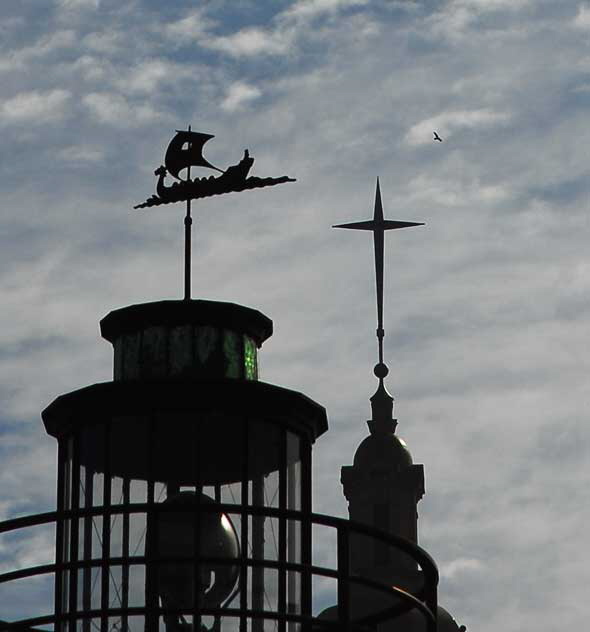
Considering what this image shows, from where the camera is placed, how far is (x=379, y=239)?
109 m

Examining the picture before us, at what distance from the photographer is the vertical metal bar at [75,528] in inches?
869

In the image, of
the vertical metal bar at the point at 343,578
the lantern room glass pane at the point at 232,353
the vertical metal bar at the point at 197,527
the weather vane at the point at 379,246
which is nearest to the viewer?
the vertical metal bar at the point at 343,578

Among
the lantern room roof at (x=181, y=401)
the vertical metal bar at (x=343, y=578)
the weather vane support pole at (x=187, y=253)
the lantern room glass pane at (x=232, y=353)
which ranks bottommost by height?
the vertical metal bar at (x=343, y=578)

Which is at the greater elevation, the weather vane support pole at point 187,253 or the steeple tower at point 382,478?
the steeple tower at point 382,478

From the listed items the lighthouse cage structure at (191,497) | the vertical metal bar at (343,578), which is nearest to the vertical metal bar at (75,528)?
the lighthouse cage structure at (191,497)

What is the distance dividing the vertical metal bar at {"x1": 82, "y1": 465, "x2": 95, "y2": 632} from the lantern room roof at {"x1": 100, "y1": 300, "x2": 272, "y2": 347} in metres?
1.33

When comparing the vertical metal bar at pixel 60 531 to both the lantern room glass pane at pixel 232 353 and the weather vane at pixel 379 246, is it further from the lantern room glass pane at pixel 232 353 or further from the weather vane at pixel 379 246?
the weather vane at pixel 379 246

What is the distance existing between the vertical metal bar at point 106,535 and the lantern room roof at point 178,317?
0.96 m

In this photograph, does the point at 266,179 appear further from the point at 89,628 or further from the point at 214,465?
the point at 89,628

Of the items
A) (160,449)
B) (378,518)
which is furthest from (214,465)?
(378,518)

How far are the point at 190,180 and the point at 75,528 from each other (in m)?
4.17

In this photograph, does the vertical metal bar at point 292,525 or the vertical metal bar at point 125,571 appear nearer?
the vertical metal bar at point 125,571

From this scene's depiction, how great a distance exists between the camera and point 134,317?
23078 millimetres

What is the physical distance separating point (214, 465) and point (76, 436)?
133 centimetres
